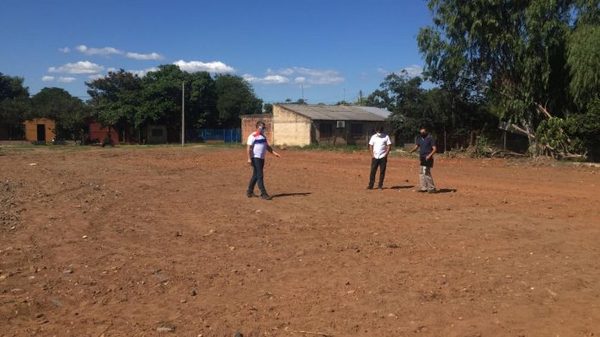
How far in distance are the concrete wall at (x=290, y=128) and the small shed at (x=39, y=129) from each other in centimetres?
2719

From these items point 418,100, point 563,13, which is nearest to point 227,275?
point 563,13

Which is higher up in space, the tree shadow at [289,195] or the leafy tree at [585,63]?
the leafy tree at [585,63]

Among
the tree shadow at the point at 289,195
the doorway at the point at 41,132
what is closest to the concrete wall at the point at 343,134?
the doorway at the point at 41,132

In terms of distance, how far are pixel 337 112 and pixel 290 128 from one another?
246 inches

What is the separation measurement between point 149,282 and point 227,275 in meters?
0.85

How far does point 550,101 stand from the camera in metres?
29.8

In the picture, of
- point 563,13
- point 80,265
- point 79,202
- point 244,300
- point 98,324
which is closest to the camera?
point 98,324

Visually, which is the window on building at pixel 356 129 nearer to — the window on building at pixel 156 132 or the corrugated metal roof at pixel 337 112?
the corrugated metal roof at pixel 337 112

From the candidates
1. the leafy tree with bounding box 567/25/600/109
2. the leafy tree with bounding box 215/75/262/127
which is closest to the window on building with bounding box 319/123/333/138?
the leafy tree with bounding box 215/75/262/127

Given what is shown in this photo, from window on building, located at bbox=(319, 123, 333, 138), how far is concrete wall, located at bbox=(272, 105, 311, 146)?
137cm

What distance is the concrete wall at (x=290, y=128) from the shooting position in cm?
5222

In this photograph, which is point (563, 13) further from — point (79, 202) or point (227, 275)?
point (227, 275)

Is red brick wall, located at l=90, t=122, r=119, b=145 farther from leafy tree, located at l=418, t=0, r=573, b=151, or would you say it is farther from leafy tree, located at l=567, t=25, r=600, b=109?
leafy tree, located at l=567, t=25, r=600, b=109

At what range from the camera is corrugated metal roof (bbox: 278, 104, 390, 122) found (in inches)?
2109
